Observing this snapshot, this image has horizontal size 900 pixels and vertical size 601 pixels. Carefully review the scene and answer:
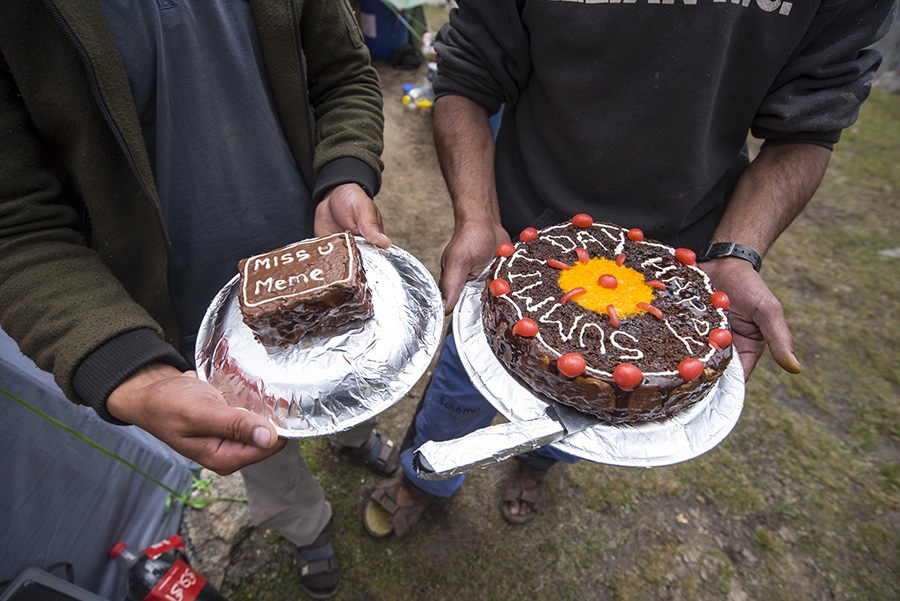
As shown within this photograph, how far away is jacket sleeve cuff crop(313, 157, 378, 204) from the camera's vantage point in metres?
2.24

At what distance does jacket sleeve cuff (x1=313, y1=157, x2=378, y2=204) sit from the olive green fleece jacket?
59 cm

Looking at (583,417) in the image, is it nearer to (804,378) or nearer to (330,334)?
(330,334)

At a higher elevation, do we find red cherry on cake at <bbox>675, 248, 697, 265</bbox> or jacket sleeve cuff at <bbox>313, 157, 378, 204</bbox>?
jacket sleeve cuff at <bbox>313, 157, 378, 204</bbox>

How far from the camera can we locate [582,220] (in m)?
2.43

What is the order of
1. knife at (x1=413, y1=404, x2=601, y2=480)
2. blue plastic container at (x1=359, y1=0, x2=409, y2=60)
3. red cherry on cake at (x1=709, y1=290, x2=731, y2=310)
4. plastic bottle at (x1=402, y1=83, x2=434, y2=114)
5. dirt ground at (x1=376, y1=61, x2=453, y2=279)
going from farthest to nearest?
blue plastic container at (x1=359, y1=0, x2=409, y2=60), plastic bottle at (x1=402, y1=83, x2=434, y2=114), dirt ground at (x1=376, y1=61, x2=453, y2=279), red cherry on cake at (x1=709, y1=290, x2=731, y2=310), knife at (x1=413, y1=404, x2=601, y2=480)

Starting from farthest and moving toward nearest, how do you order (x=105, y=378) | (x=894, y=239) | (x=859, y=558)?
(x=894, y=239) → (x=859, y=558) → (x=105, y=378)

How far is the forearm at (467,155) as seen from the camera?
257cm

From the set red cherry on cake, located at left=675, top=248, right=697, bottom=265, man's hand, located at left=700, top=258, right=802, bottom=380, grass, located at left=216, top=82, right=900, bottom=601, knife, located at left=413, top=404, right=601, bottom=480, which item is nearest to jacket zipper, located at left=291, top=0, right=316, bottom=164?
knife, located at left=413, top=404, right=601, bottom=480

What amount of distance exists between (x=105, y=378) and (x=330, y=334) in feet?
2.61

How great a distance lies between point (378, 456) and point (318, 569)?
850 millimetres

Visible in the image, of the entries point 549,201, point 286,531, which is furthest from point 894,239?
point 286,531

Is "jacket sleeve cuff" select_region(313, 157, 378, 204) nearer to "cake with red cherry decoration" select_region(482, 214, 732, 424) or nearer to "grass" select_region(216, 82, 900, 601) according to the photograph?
"cake with red cherry decoration" select_region(482, 214, 732, 424)

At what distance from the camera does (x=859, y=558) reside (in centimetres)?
335

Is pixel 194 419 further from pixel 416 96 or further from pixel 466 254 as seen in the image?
pixel 416 96
